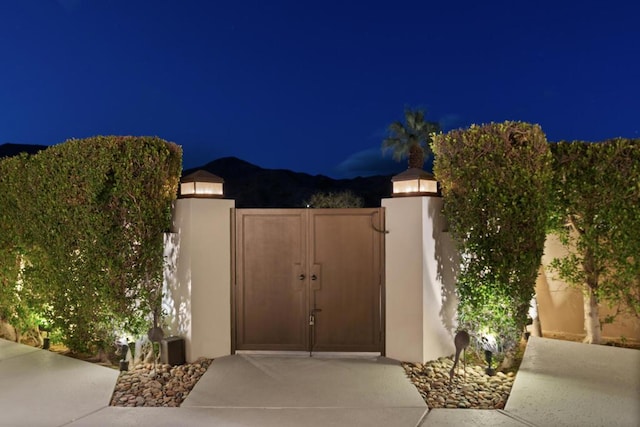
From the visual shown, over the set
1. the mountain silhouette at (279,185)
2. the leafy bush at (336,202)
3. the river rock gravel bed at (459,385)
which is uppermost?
the mountain silhouette at (279,185)

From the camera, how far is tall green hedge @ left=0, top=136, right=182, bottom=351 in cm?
526

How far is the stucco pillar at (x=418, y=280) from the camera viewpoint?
5.54 m

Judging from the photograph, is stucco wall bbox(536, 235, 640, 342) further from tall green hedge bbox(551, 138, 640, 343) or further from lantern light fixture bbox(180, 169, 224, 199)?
lantern light fixture bbox(180, 169, 224, 199)

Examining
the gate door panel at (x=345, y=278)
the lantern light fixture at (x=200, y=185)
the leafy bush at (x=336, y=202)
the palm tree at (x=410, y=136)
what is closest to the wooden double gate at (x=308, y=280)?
the gate door panel at (x=345, y=278)

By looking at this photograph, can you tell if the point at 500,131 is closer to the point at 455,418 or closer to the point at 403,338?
the point at 403,338

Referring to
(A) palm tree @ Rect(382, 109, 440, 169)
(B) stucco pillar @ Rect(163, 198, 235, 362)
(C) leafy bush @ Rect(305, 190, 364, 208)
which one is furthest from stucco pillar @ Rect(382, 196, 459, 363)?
(A) palm tree @ Rect(382, 109, 440, 169)

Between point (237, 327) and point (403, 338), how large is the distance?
6.54 feet

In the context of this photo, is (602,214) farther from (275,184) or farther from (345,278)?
(275,184)

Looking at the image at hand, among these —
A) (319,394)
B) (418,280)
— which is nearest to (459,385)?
(418,280)

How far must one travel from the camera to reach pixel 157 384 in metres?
4.82

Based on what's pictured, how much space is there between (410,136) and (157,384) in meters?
18.7

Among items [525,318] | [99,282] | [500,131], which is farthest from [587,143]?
[99,282]

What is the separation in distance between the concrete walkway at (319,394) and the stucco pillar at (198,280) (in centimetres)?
35

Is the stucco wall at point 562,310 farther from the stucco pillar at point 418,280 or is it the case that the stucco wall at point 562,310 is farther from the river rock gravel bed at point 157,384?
the river rock gravel bed at point 157,384
